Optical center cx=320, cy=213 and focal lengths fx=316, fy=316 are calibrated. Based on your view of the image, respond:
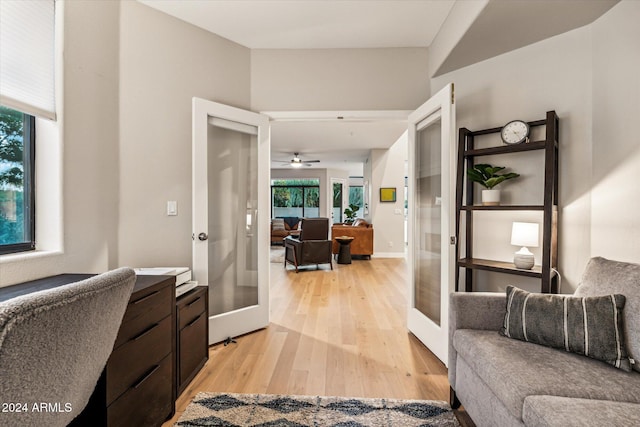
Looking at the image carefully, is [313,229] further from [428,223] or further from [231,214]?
[428,223]

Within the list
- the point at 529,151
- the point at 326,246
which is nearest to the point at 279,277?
the point at 326,246

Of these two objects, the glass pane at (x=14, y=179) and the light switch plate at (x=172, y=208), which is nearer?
the glass pane at (x=14, y=179)

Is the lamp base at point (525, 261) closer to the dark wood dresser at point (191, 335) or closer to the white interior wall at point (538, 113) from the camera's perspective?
the white interior wall at point (538, 113)

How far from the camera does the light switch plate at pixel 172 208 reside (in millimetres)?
2572

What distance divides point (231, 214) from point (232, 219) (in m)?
0.05

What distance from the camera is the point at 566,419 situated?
3.29ft

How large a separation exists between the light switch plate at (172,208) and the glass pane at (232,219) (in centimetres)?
27

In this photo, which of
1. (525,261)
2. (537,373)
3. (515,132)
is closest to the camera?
(537,373)

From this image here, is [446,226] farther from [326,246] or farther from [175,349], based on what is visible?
[326,246]

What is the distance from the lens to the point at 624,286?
145 centimetres

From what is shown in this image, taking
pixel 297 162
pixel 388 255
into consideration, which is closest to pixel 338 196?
pixel 297 162

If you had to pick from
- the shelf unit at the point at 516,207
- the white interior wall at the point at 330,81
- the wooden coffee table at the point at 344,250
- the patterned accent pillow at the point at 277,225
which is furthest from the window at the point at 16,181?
the patterned accent pillow at the point at 277,225

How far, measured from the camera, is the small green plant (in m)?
2.35

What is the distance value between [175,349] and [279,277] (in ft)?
11.2
